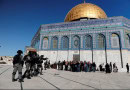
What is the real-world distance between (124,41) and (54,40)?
48.4ft

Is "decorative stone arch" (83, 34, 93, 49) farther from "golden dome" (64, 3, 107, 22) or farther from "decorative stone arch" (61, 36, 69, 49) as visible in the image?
"golden dome" (64, 3, 107, 22)

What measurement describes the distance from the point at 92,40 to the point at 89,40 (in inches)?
25.5

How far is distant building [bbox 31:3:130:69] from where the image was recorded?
18.1m

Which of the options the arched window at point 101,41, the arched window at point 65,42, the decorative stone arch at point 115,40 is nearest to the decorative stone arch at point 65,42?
the arched window at point 65,42

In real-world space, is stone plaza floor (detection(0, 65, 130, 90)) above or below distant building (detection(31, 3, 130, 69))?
below

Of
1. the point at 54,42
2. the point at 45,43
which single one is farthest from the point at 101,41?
the point at 45,43

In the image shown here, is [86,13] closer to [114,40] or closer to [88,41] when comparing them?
[88,41]

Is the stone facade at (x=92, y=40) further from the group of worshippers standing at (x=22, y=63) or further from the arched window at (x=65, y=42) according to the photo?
the group of worshippers standing at (x=22, y=63)

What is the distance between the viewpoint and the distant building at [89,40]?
18.1m

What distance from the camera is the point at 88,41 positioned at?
20.4 metres

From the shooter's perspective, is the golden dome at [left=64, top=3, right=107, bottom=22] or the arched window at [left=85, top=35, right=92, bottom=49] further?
the golden dome at [left=64, top=3, right=107, bottom=22]

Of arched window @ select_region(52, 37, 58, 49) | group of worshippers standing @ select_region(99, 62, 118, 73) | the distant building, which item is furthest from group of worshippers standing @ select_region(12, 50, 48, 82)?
arched window @ select_region(52, 37, 58, 49)

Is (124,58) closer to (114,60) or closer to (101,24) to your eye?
(114,60)

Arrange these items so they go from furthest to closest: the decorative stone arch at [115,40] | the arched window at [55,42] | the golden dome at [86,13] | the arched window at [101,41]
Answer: the golden dome at [86,13], the arched window at [55,42], the arched window at [101,41], the decorative stone arch at [115,40]
